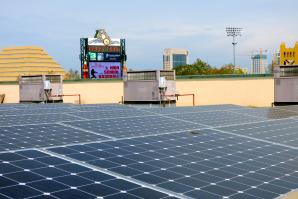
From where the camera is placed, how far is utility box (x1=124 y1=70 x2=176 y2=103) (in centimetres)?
3459

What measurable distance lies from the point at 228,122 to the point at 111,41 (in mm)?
67978

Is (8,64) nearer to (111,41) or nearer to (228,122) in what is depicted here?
(111,41)

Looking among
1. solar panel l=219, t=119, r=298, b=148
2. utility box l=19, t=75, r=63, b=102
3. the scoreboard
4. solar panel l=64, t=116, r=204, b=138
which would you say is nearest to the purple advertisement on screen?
the scoreboard

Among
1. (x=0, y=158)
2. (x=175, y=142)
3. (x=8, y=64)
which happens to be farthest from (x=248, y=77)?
(x=8, y=64)

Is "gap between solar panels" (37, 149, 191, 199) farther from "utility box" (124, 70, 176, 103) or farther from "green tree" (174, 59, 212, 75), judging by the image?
"green tree" (174, 59, 212, 75)

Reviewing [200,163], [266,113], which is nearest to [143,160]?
[200,163]

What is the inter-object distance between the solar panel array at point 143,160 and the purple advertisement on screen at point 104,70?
60.9m

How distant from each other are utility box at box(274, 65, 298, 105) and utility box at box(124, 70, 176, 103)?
9050 millimetres

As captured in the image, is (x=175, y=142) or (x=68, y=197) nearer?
(x=68, y=197)

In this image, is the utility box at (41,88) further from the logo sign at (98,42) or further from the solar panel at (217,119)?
the logo sign at (98,42)

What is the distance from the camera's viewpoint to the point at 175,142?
9648 mm

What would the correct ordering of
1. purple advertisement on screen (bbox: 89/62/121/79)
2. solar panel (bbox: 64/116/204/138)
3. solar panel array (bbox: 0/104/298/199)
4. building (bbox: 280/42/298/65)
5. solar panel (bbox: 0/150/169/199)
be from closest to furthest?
solar panel (bbox: 0/150/169/199), solar panel array (bbox: 0/104/298/199), solar panel (bbox: 64/116/204/138), building (bbox: 280/42/298/65), purple advertisement on screen (bbox: 89/62/121/79)

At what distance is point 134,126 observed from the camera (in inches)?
465

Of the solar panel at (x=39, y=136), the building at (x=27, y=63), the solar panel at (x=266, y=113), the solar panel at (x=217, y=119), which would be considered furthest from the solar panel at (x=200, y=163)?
the building at (x=27, y=63)
